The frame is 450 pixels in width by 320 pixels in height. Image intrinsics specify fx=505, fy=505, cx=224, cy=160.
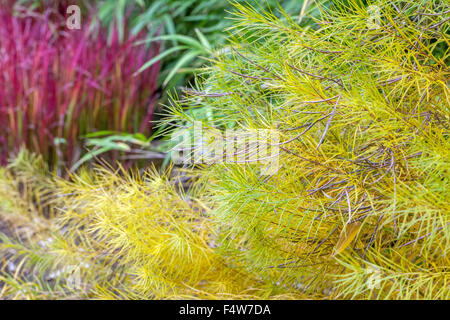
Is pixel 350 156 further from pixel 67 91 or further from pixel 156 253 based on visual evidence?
pixel 67 91

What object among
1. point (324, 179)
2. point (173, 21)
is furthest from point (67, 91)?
point (324, 179)

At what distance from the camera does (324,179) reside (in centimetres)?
69

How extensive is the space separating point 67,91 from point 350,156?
3.10 feet

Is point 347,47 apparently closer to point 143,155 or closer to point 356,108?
point 356,108

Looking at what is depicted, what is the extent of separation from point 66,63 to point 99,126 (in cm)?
Answer: 20

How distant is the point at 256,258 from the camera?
771 mm

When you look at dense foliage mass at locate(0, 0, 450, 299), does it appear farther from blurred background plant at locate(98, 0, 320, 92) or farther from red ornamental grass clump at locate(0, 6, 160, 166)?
blurred background plant at locate(98, 0, 320, 92)

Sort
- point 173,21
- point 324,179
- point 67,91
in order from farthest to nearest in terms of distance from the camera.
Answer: point 173,21 < point 67,91 < point 324,179

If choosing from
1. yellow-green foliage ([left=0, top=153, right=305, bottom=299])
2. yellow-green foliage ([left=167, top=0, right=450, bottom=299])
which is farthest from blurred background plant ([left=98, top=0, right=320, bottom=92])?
yellow-green foliage ([left=167, top=0, right=450, bottom=299])

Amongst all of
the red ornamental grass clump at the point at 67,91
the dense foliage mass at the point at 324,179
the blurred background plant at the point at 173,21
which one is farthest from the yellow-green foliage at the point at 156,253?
the blurred background plant at the point at 173,21

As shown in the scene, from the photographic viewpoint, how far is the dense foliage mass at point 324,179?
2.02 ft

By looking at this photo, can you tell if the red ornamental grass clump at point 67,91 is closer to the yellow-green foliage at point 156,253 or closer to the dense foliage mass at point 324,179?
the yellow-green foliage at point 156,253

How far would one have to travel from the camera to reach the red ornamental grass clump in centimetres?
138
